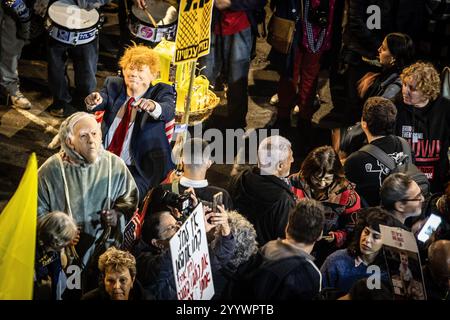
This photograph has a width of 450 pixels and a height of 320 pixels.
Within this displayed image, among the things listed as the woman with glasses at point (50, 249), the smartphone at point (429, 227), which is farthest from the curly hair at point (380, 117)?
the woman with glasses at point (50, 249)

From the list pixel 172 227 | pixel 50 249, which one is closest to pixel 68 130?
pixel 50 249

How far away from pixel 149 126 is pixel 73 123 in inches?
53.8

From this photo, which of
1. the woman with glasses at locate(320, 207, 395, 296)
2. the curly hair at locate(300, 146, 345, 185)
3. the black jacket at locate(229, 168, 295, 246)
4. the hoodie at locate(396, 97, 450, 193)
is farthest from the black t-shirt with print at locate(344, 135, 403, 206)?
the woman with glasses at locate(320, 207, 395, 296)

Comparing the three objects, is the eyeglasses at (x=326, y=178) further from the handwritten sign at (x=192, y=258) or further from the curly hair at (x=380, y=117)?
the handwritten sign at (x=192, y=258)

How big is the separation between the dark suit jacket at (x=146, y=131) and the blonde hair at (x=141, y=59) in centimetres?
18

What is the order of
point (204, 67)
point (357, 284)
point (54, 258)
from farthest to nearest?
point (204, 67) → point (54, 258) → point (357, 284)

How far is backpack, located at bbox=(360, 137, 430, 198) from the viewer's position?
955cm

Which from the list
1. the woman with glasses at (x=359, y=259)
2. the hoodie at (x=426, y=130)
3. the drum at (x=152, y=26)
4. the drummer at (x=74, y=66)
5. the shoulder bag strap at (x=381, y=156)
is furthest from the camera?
the drum at (x=152, y=26)

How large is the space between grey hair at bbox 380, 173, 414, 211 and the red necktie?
2.31m

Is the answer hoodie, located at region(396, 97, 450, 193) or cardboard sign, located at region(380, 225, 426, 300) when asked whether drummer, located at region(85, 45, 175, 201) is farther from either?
cardboard sign, located at region(380, 225, 426, 300)

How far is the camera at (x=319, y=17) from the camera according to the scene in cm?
1156
